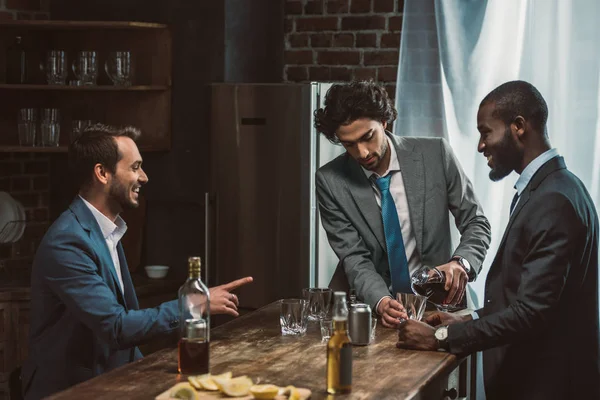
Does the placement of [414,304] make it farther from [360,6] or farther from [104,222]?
[360,6]

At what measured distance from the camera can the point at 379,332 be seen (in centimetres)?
290

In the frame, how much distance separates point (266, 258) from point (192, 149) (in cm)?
74

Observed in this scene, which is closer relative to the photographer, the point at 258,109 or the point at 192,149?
the point at 258,109

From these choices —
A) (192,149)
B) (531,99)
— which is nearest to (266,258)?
(192,149)

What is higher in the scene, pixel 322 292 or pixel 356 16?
pixel 356 16

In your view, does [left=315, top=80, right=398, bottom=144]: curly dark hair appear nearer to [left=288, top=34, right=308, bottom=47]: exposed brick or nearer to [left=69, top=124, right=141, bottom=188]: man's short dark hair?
[left=69, top=124, right=141, bottom=188]: man's short dark hair

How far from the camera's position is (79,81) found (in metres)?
4.80

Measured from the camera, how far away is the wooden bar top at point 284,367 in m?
2.22

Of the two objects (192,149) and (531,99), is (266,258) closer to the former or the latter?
(192,149)

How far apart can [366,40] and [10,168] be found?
1997 millimetres

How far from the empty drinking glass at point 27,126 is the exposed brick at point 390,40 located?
6.01 ft

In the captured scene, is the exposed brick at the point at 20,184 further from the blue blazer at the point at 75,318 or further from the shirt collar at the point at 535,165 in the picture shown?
the shirt collar at the point at 535,165

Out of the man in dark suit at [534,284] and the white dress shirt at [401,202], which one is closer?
the man in dark suit at [534,284]

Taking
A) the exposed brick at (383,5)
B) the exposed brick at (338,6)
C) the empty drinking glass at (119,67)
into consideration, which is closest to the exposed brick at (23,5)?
the empty drinking glass at (119,67)
